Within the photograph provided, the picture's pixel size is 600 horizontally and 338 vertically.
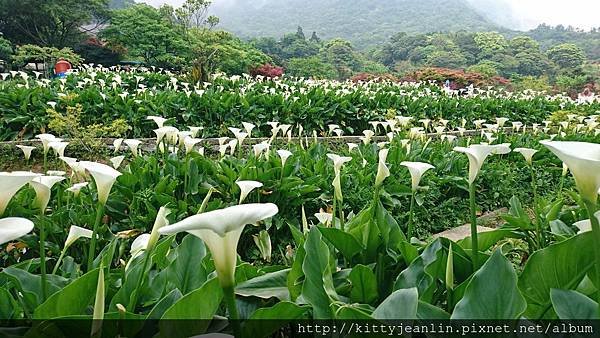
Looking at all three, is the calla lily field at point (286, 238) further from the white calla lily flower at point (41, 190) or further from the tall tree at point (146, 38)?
the tall tree at point (146, 38)

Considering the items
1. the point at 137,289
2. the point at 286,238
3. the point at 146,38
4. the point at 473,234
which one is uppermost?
the point at 146,38

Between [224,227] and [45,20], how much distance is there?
34.0m

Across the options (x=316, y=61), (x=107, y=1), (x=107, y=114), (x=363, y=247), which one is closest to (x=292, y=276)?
(x=363, y=247)

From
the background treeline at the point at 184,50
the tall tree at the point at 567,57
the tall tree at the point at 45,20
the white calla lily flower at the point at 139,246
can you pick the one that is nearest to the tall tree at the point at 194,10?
the background treeline at the point at 184,50

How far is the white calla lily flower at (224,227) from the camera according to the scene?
75cm

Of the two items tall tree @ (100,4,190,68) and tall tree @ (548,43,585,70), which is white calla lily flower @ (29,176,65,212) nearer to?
tall tree @ (100,4,190,68)

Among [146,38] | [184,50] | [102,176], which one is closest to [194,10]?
[184,50]

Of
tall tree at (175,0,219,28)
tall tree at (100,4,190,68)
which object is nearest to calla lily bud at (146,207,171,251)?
tall tree at (175,0,219,28)

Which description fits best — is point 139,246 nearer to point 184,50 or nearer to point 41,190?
point 41,190

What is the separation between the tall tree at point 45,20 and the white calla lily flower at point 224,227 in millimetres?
32837

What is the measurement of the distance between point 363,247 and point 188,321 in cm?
59

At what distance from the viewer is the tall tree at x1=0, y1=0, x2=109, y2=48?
29.0 m

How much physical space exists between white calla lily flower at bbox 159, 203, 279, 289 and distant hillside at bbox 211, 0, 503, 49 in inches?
3351

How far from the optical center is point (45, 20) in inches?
1171
